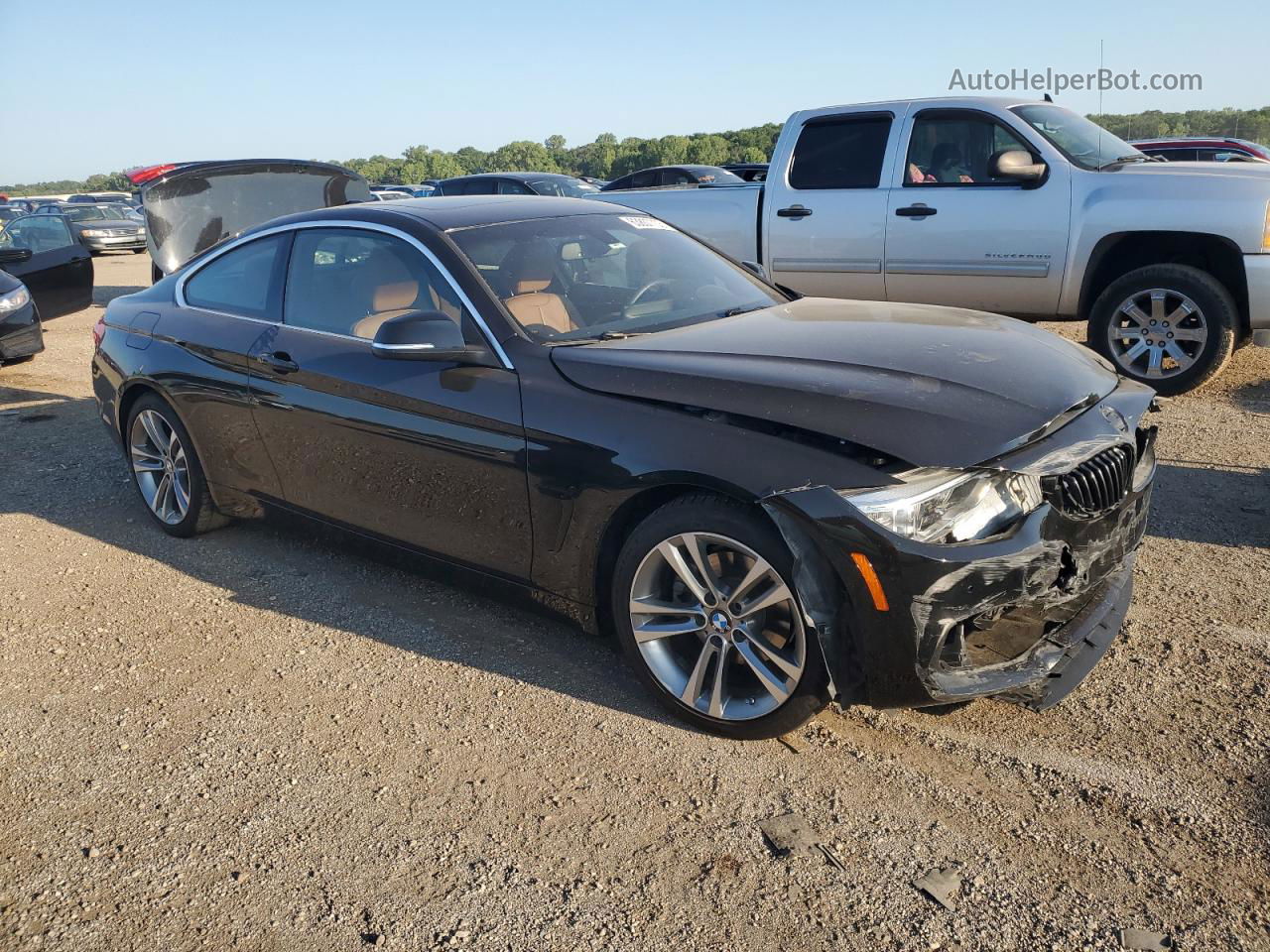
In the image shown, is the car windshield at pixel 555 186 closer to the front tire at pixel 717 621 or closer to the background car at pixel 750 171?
the background car at pixel 750 171

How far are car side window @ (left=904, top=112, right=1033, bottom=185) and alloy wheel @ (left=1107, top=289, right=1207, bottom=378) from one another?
1384 millimetres

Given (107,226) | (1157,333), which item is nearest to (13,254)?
(1157,333)

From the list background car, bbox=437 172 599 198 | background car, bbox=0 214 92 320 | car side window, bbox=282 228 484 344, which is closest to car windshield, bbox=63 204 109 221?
background car, bbox=437 172 599 198

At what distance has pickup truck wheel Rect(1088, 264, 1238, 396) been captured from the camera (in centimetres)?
688

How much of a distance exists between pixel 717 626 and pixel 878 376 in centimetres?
91

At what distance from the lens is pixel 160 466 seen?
5301 millimetres

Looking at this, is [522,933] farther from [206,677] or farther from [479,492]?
[206,677]

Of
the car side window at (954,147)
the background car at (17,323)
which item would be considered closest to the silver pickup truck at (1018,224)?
the car side window at (954,147)

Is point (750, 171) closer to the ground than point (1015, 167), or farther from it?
farther from it

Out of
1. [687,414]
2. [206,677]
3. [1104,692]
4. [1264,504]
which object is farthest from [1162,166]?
[206,677]

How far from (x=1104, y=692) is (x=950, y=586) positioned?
105cm

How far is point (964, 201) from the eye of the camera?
7680 mm

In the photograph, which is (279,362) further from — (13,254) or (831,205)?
(13,254)

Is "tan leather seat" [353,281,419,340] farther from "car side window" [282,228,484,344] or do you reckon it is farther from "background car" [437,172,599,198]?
"background car" [437,172,599,198]
